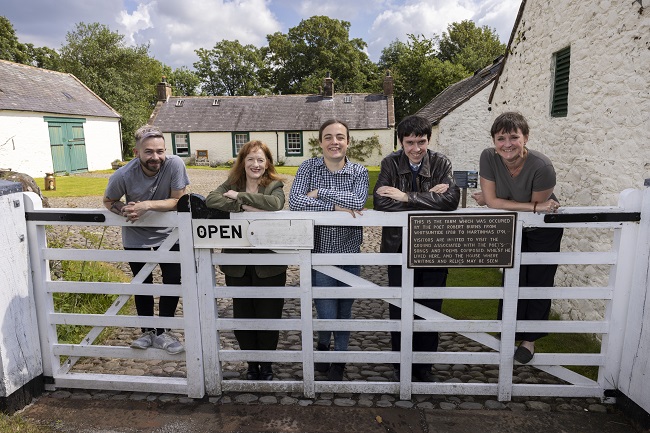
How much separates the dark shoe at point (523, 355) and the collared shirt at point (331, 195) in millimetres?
1455

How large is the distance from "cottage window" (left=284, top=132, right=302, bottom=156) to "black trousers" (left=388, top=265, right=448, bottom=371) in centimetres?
3150

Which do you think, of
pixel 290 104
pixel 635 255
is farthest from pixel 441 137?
pixel 290 104

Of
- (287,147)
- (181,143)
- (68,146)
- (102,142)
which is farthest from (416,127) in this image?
(181,143)

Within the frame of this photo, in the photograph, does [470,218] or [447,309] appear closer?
[470,218]

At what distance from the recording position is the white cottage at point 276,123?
33.8 meters

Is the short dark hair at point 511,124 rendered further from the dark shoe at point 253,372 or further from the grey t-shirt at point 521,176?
the dark shoe at point 253,372

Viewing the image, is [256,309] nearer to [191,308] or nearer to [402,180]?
[191,308]

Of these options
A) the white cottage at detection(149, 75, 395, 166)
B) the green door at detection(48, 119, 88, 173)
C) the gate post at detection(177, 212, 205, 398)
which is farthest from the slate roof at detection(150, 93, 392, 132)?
the gate post at detection(177, 212, 205, 398)

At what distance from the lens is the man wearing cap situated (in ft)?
11.7

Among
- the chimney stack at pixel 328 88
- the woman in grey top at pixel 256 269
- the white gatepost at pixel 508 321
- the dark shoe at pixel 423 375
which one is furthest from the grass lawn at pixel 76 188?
the chimney stack at pixel 328 88

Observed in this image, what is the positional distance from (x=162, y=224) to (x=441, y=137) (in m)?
14.9

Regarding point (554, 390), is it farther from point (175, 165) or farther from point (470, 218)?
point (175, 165)

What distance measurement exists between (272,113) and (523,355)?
111 feet

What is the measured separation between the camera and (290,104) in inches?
1401
